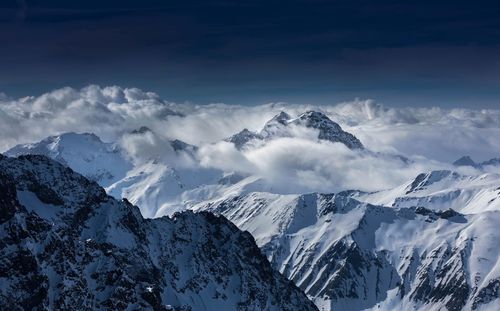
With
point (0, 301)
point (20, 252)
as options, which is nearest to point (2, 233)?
point (20, 252)

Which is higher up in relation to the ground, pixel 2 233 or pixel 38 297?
pixel 2 233

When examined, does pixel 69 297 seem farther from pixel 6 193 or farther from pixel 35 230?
pixel 6 193

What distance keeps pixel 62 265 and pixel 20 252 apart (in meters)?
17.8

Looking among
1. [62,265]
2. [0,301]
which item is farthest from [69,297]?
[0,301]

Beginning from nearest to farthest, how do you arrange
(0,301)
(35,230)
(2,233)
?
1. (0,301)
2. (2,233)
3. (35,230)

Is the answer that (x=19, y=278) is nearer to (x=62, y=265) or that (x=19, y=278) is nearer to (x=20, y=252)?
(x=20, y=252)

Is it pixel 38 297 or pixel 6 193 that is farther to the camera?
pixel 6 193

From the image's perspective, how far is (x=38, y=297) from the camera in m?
177

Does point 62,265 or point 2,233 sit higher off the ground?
point 2,233

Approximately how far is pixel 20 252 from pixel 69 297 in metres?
18.5

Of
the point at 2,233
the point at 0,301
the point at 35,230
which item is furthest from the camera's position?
the point at 35,230

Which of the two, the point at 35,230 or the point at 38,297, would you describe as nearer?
the point at 38,297

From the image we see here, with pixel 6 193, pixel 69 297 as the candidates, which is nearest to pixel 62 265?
pixel 69 297

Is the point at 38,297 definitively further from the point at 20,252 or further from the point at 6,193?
the point at 6,193
